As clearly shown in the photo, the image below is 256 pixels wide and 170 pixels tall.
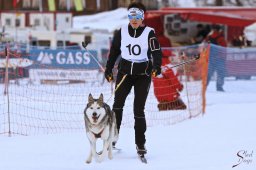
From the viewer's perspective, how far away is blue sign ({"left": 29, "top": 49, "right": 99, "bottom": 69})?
15.0 m

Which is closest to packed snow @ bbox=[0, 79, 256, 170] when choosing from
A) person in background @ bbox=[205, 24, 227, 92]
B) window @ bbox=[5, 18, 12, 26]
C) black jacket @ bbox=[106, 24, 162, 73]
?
black jacket @ bbox=[106, 24, 162, 73]

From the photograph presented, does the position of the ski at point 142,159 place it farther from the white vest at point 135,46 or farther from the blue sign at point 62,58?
the blue sign at point 62,58

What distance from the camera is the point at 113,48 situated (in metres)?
6.33

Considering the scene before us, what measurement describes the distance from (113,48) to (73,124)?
274 cm

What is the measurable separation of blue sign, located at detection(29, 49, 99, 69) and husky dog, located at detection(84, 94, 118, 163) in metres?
8.87

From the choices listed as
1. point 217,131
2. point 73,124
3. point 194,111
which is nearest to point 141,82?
point 217,131

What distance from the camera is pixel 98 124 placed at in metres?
5.78

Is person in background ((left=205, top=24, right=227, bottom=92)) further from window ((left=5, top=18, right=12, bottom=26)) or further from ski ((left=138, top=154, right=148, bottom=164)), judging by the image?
window ((left=5, top=18, right=12, bottom=26))

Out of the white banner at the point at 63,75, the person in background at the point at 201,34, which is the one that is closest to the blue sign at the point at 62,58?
the white banner at the point at 63,75

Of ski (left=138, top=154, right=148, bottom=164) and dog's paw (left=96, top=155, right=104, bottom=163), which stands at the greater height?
dog's paw (left=96, top=155, right=104, bottom=163)

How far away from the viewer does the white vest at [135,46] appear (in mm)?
6125

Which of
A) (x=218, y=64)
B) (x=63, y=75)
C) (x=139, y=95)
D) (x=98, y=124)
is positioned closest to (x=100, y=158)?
(x=98, y=124)

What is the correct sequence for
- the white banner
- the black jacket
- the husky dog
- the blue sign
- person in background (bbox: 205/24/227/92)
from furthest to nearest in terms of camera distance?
the blue sign → the white banner → person in background (bbox: 205/24/227/92) → the black jacket → the husky dog

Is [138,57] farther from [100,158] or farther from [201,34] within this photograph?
[201,34]
